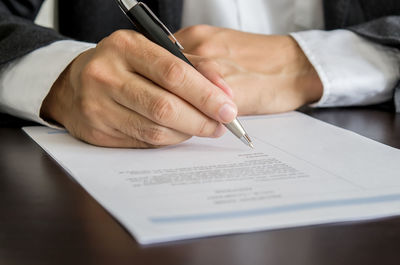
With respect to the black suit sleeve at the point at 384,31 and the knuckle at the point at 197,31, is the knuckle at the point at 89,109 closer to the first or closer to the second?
the knuckle at the point at 197,31

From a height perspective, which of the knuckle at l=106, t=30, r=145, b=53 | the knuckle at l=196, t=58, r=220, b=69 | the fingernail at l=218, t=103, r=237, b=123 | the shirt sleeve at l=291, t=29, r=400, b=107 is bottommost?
the shirt sleeve at l=291, t=29, r=400, b=107

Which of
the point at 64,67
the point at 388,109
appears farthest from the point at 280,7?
the point at 64,67

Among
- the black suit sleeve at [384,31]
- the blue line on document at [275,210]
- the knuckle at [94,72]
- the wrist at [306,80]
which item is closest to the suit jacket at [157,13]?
the black suit sleeve at [384,31]

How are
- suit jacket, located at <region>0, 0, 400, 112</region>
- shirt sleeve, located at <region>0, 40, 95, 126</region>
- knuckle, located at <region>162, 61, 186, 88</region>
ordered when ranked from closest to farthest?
knuckle, located at <region>162, 61, 186, 88</region> → shirt sleeve, located at <region>0, 40, 95, 126</region> → suit jacket, located at <region>0, 0, 400, 112</region>

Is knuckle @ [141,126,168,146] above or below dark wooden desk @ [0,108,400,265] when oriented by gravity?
below

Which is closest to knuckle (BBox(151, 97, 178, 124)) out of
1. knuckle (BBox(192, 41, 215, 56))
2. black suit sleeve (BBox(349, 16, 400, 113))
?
knuckle (BBox(192, 41, 215, 56))

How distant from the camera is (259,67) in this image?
2.69 feet

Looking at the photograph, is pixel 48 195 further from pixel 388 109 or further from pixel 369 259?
pixel 388 109

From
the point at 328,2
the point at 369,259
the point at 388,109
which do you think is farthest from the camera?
the point at 328,2

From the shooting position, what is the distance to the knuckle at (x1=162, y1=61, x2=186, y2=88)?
1.78ft

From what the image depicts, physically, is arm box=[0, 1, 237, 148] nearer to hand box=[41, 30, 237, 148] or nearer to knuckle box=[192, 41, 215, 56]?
hand box=[41, 30, 237, 148]

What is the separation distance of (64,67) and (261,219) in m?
0.38

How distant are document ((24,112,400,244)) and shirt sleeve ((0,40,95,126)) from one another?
2.1 inches

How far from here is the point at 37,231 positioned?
0.37m
